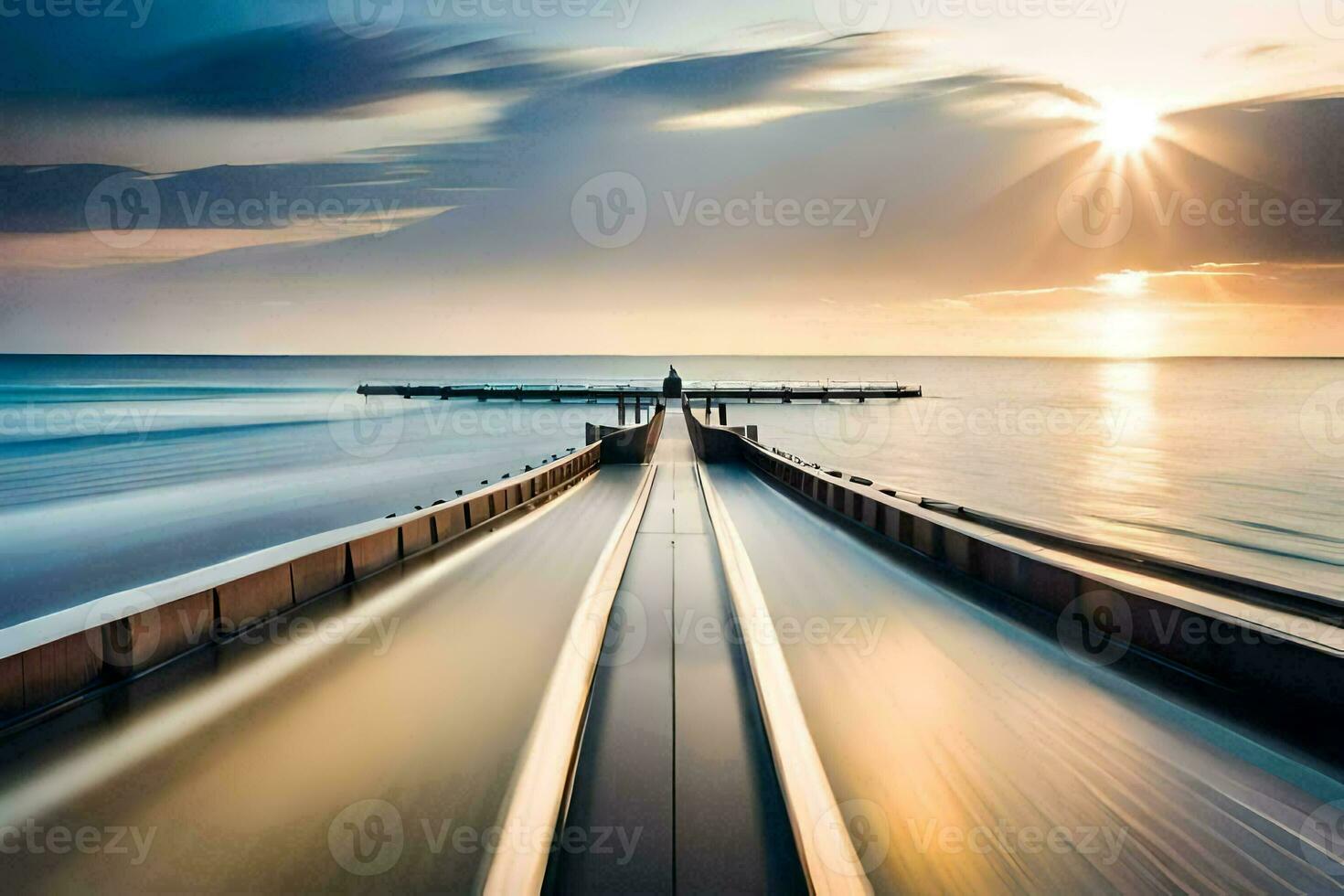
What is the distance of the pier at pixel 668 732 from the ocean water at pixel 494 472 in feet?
40.1

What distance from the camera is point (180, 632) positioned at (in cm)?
512

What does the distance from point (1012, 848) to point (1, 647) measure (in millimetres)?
5059

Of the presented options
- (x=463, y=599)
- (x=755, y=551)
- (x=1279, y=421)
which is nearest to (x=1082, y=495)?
(x=755, y=551)

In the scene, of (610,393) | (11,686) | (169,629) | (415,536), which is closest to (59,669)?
(11,686)

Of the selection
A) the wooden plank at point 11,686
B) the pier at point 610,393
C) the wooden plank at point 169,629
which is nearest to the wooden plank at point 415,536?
the wooden plank at point 169,629

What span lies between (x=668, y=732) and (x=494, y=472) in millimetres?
28156

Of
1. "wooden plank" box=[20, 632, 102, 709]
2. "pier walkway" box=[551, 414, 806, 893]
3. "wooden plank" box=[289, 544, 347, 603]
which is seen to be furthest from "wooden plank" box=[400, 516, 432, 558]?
"wooden plank" box=[20, 632, 102, 709]

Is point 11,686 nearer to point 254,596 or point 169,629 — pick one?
point 169,629

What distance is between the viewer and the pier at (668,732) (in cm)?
279

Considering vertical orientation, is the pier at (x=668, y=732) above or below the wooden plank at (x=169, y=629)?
below

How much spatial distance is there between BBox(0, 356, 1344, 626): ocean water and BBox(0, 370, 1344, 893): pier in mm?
12228

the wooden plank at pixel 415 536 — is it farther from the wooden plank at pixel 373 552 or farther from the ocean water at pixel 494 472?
the ocean water at pixel 494 472

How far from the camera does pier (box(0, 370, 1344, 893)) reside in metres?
2.79

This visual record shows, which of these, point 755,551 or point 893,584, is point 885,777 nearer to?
point 893,584
